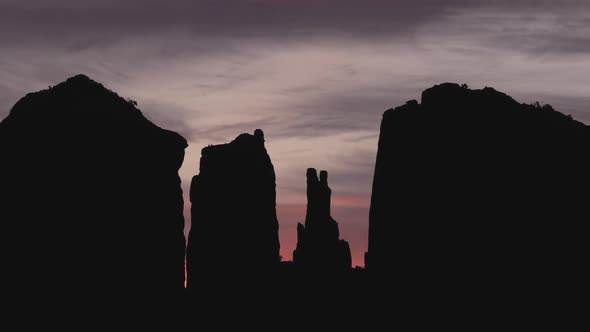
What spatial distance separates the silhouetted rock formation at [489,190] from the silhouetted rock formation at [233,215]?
2560 cm

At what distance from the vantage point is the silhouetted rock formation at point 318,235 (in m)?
136

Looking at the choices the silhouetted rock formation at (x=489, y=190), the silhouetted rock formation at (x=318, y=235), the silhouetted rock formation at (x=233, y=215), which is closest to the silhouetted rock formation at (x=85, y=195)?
the silhouetted rock formation at (x=233, y=215)

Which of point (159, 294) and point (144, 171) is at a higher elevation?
point (144, 171)

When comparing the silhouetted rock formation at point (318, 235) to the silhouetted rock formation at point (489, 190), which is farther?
the silhouetted rock formation at point (318, 235)

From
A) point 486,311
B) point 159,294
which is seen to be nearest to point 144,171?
point 159,294

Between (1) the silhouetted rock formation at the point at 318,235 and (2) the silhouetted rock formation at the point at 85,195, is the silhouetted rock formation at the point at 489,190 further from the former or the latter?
(1) the silhouetted rock formation at the point at 318,235

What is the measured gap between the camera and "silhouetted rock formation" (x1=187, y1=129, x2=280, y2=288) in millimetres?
100500

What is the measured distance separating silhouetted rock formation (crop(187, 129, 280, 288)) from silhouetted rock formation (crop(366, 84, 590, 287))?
84.0ft

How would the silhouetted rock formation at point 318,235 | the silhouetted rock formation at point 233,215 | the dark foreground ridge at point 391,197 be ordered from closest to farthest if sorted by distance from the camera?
the dark foreground ridge at point 391,197 < the silhouetted rock formation at point 233,215 < the silhouetted rock formation at point 318,235

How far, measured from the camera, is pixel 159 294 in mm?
83312

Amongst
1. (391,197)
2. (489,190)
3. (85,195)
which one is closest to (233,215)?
(85,195)

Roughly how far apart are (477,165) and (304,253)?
66.0 meters

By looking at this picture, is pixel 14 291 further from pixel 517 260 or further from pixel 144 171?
pixel 517 260

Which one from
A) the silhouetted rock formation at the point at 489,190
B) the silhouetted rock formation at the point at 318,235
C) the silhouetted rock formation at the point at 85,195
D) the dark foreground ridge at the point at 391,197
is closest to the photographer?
the silhouetted rock formation at the point at 489,190
